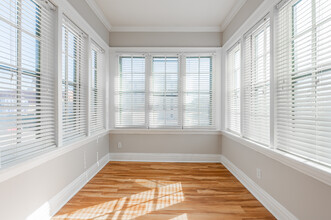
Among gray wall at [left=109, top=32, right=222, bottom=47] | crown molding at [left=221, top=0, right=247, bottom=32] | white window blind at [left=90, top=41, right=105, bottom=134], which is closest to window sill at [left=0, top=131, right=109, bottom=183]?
white window blind at [left=90, top=41, right=105, bottom=134]

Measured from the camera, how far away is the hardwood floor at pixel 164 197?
6.87 feet

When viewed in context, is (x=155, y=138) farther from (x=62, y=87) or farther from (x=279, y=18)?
(x=279, y=18)

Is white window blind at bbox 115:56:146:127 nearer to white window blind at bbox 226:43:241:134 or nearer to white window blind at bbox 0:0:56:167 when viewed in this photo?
white window blind at bbox 226:43:241:134

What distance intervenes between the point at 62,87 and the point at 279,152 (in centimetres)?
257

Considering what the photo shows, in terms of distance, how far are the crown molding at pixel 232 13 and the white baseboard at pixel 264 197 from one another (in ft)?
8.67

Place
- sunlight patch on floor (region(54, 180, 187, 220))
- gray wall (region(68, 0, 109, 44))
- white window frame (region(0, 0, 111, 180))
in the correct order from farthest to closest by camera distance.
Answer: gray wall (region(68, 0, 109, 44)), sunlight patch on floor (region(54, 180, 187, 220)), white window frame (region(0, 0, 111, 180))

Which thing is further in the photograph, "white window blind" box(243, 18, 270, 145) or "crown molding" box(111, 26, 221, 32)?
"crown molding" box(111, 26, 221, 32)

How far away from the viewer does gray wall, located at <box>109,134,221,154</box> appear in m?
4.04

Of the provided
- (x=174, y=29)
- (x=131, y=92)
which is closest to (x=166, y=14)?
(x=174, y=29)

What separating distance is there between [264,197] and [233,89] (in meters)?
1.90

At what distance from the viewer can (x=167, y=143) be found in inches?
160

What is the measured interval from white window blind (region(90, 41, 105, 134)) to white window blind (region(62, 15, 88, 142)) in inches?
11.3

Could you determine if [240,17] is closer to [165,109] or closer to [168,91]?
[168,91]

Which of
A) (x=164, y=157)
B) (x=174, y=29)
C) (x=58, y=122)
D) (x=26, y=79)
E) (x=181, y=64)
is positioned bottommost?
Answer: (x=164, y=157)
